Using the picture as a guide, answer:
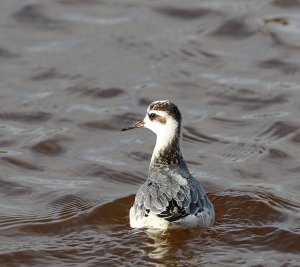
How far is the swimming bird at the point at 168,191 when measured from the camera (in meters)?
10.5

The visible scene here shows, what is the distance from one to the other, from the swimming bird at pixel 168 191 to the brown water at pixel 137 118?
250mm

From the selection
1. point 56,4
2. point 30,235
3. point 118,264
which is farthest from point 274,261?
point 56,4

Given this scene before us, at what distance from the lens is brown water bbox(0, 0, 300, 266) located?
35.3 feet

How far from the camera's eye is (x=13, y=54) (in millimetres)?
16953

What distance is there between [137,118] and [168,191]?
14.0 ft

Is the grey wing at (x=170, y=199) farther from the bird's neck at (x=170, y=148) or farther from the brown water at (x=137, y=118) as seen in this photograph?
the bird's neck at (x=170, y=148)

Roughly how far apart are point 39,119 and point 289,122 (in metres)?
4.00

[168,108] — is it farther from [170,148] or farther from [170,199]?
[170,199]

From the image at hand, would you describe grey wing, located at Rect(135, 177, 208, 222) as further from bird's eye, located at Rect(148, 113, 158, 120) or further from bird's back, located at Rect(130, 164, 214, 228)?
bird's eye, located at Rect(148, 113, 158, 120)

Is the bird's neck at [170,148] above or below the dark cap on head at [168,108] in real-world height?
below

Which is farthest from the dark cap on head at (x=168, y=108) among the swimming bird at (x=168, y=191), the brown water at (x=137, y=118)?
the brown water at (x=137, y=118)

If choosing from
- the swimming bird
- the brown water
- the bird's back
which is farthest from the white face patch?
the brown water

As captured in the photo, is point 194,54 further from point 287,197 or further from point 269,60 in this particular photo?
point 287,197

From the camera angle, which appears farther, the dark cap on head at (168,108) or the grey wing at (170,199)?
the dark cap on head at (168,108)
